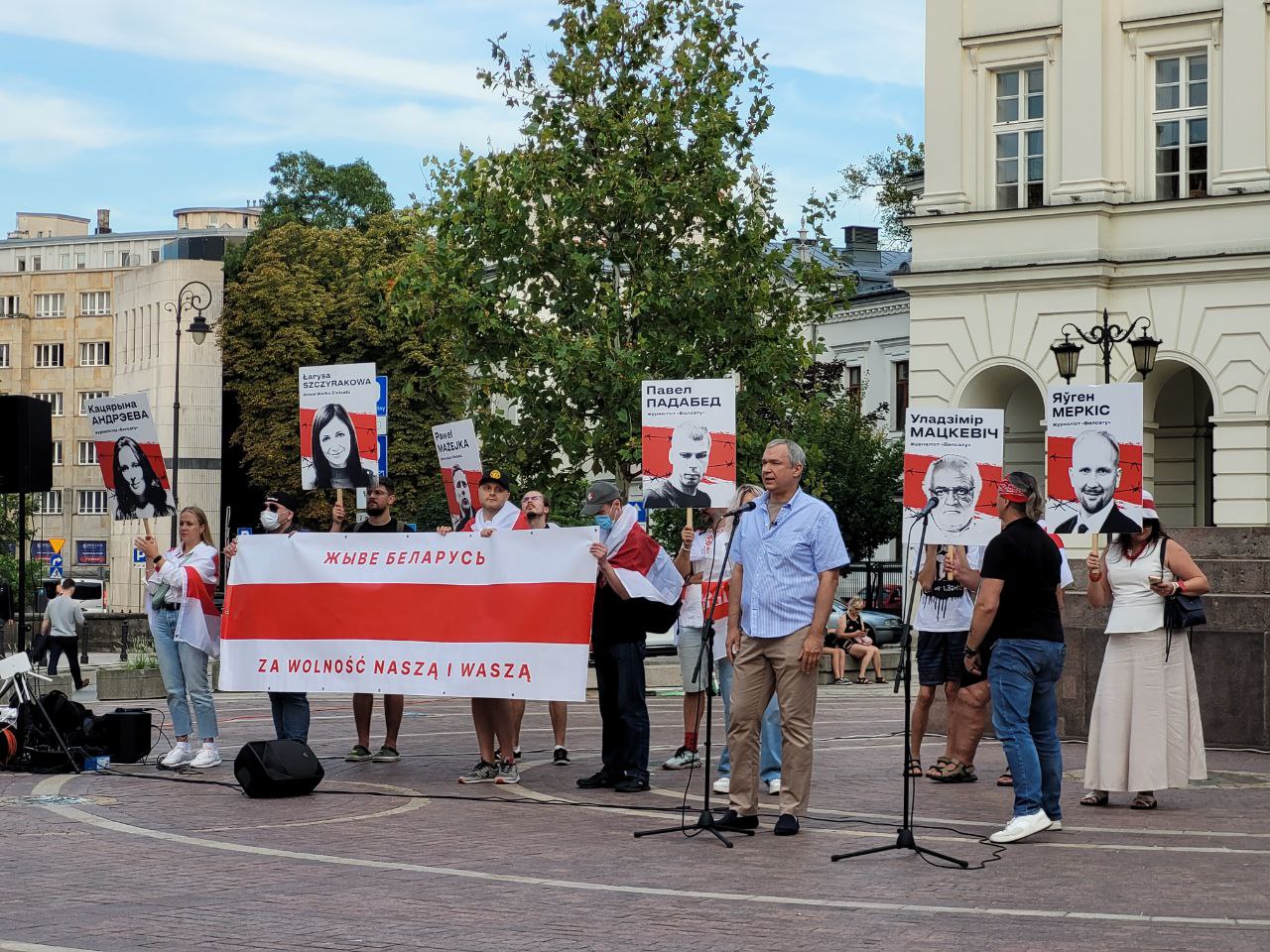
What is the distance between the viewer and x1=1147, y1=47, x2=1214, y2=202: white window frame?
4028 cm

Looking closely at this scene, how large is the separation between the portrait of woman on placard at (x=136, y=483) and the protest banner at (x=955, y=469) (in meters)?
6.16

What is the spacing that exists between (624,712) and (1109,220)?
28914 mm

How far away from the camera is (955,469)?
15.1 meters

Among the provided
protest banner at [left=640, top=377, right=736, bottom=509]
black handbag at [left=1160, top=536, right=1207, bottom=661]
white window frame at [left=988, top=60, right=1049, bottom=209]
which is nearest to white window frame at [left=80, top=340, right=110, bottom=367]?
white window frame at [left=988, top=60, right=1049, bottom=209]

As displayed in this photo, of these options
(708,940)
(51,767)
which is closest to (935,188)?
(51,767)

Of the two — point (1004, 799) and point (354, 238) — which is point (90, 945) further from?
point (354, 238)

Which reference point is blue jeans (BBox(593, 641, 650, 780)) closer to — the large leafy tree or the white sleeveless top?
the white sleeveless top

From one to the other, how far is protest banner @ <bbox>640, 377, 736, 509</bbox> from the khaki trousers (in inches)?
106

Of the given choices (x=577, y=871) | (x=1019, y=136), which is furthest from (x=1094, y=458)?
(x=1019, y=136)

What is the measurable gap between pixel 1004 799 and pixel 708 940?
18.9 feet

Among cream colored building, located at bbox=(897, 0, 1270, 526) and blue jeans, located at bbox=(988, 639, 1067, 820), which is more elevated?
cream colored building, located at bbox=(897, 0, 1270, 526)

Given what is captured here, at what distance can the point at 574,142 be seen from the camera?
114 ft

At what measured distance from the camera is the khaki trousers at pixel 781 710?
12062 mm

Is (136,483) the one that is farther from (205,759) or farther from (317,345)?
(317,345)
